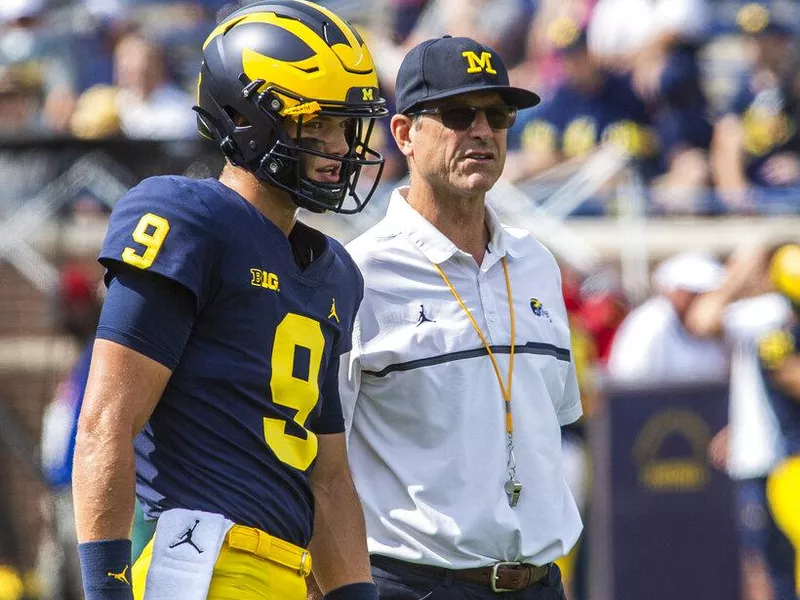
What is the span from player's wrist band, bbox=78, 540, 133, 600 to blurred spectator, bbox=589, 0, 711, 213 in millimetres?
7738

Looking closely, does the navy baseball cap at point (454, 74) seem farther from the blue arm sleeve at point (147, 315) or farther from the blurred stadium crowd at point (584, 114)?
the blurred stadium crowd at point (584, 114)

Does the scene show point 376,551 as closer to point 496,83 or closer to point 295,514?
point 295,514

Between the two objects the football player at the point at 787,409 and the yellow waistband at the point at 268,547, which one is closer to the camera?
the yellow waistband at the point at 268,547

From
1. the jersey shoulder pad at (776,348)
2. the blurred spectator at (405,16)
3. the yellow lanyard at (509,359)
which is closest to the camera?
the yellow lanyard at (509,359)

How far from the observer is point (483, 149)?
179 inches

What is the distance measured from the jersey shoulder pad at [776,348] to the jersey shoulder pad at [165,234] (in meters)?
6.00

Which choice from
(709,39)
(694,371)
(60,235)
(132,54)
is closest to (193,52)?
(132,54)

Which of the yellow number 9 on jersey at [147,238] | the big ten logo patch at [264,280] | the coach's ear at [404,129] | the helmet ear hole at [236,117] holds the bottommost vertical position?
the big ten logo patch at [264,280]

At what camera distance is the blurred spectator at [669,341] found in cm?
902

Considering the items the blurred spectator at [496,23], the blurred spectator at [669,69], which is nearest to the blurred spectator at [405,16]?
the blurred spectator at [496,23]

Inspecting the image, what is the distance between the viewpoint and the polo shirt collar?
4523 millimetres

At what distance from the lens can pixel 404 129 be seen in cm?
475

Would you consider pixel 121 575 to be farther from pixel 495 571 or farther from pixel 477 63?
pixel 477 63

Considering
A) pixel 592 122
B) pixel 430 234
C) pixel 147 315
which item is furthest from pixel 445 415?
pixel 592 122
